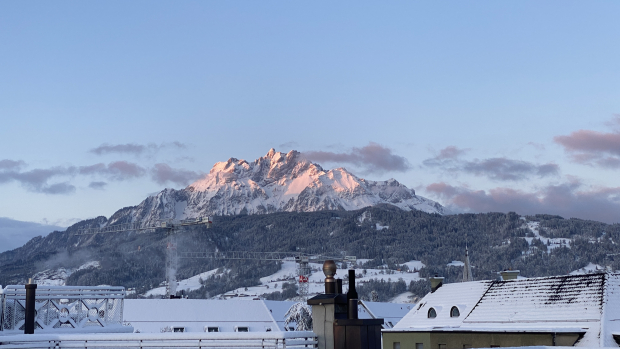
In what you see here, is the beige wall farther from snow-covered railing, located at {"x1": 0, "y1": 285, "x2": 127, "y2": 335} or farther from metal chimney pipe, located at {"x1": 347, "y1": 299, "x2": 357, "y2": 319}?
metal chimney pipe, located at {"x1": 347, "y1": 299, "x2": 357, "y2": 319}

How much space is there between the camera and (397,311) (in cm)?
10750

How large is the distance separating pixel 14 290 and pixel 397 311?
292 ft

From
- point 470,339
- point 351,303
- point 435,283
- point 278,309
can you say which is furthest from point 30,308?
point 278,309

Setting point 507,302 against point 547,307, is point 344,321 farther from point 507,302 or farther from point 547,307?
point 507,302

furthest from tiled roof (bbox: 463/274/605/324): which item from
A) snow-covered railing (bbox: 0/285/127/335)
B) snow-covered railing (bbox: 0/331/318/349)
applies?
snow-covered railing (bbox: 0/331/318/349)

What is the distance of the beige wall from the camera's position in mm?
39866

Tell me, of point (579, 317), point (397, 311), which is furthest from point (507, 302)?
point (397, 311)

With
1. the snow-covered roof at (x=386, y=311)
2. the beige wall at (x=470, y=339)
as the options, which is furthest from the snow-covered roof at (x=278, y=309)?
the beige wall at (x=470, y=339)

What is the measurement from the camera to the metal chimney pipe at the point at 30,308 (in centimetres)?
2248

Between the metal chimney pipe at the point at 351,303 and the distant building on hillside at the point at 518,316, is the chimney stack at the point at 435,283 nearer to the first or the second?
the distant building on hillside at the point at 518,316

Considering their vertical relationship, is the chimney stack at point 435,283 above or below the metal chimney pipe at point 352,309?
above

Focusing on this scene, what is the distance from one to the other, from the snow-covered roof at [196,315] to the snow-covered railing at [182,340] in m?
68.6

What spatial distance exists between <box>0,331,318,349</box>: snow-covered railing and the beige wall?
2822 cm

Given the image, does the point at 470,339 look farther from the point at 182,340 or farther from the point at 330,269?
the point at 182,340
